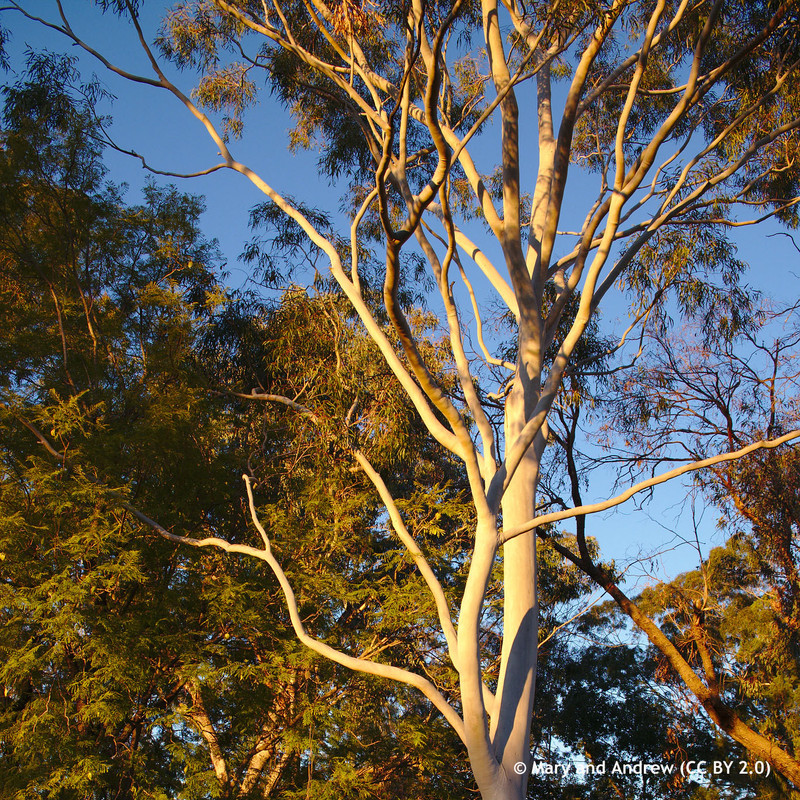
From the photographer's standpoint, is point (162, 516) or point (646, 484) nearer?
point (646, 484)

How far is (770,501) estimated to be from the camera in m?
7.06

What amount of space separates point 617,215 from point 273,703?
4.60 meters

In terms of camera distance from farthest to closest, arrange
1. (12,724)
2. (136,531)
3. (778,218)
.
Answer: (778,218)
(136,531)
(12,724)

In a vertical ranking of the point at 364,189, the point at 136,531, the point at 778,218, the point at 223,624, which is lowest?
the point at 223,624

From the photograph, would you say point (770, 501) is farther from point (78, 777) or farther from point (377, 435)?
point (78, 777)

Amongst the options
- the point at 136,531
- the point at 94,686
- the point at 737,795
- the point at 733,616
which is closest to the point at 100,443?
the point at 136,531

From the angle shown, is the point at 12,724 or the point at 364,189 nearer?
the point at 12,724

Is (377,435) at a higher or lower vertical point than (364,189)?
lower

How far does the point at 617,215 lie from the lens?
416 cm

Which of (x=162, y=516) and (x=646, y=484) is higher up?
(x=162, y=516)

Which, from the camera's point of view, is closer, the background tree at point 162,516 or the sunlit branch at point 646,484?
the sunlit branch at point 646,484

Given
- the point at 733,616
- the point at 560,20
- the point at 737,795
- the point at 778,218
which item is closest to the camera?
the point at 560,20

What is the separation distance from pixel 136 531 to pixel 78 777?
5.56 feet

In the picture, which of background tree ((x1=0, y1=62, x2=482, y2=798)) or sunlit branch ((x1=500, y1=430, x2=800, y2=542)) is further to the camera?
background tree ((x1=0, y1=62, x2=482, y2=798))
